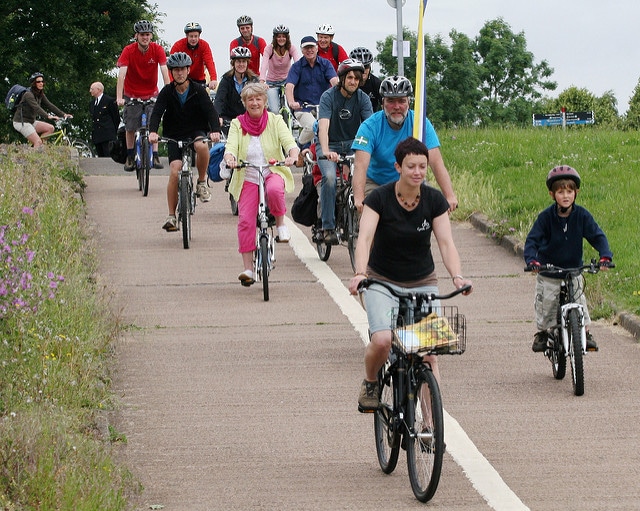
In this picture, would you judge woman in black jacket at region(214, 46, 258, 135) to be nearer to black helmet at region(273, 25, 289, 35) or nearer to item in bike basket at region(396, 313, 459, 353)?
black helmet at region(273, 25, 289, 35)

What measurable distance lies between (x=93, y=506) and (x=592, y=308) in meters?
7.38

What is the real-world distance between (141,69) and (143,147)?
3.90ft

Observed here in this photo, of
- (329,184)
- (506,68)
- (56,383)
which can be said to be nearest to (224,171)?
(329,184)

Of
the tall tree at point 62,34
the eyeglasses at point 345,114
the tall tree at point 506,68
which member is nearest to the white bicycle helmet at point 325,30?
the eyeglasses at point 345,114

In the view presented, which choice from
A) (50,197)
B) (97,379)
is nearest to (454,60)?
(50,197)

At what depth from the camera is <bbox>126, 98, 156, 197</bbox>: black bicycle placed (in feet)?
69.9

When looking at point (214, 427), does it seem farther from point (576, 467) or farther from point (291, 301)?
point (291, 301)

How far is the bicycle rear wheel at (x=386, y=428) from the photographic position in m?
7.96

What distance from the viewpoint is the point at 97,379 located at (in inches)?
→ 397

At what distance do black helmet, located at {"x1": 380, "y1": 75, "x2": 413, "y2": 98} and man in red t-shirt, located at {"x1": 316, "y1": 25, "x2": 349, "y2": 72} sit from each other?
8.92 meters

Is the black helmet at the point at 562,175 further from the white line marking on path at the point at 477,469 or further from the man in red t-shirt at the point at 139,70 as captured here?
the man in red t-shirt at the point at 139,70

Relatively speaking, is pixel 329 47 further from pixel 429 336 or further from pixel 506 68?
pixel 506 68

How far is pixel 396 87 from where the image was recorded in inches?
451

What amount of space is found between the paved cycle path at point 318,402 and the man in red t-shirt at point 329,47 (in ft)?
15.7
